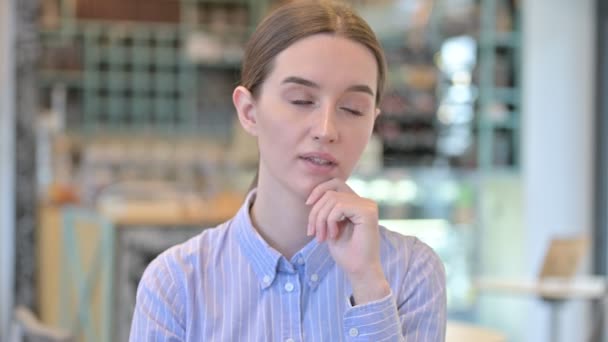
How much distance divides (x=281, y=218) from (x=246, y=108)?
157 mm

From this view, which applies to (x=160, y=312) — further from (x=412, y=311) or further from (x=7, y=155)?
(x=7, y=155)

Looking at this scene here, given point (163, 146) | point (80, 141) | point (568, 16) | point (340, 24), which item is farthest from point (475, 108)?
point (340, 24)

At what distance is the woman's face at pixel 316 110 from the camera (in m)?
1.12

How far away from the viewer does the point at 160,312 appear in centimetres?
117

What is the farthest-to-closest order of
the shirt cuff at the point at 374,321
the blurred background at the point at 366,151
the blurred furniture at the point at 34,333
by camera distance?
the blurred background at the point at 366,151, the blurred furniture at the point at 34,333, the shirt cuff at the point at 374,321

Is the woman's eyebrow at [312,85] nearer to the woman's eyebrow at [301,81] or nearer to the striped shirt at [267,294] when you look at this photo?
the woman's eyebrow at [301,81]

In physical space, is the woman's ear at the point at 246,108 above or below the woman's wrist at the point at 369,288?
above

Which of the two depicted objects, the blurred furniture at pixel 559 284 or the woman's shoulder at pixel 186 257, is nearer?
the woman's shoulder at pixel 186 257

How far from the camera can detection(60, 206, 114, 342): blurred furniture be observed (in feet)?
13.6

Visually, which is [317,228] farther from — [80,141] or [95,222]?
[80,141]

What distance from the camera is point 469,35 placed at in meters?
6.90

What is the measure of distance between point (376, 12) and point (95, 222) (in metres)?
3.98

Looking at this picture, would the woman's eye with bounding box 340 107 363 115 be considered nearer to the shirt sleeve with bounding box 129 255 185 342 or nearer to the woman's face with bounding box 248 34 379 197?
the woman's face with bounding box 248 34 379 197

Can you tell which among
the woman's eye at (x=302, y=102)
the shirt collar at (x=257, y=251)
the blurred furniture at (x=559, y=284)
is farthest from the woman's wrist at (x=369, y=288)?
the blurred furniture at (x=559, y=284)
